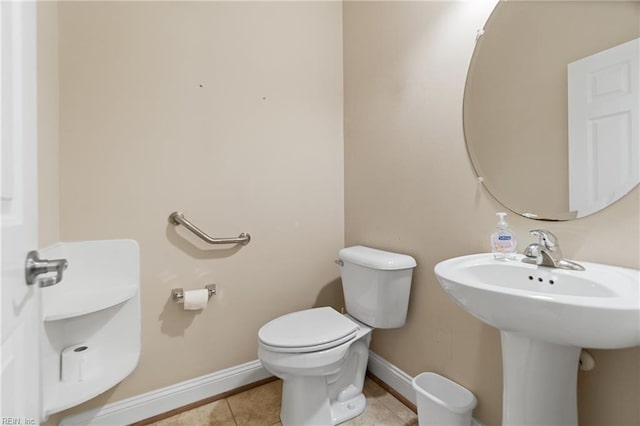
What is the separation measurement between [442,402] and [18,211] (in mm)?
1389

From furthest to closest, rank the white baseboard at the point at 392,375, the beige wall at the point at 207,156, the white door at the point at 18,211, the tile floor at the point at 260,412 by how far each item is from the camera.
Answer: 1. the white baseboard at the point at 392,375
2. the tile floor at the point at 260,412
3. the beige wall at the point at 207,156
4. the white door at the point at 18,211

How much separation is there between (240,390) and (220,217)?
3.11 feet

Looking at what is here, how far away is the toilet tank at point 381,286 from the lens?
4.41 ft

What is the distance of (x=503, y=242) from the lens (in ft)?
3.23

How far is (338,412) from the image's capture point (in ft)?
4.35

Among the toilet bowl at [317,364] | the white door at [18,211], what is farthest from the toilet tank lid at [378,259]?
the white door at [18,211]

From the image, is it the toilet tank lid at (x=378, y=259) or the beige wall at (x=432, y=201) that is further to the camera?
the toilet tank lid at (x=378, y=259)

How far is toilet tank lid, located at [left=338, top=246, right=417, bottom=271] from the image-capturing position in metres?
1.32

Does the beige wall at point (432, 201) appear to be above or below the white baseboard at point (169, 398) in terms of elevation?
above

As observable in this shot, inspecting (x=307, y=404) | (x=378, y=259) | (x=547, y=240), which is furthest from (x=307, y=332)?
(x=547, y=240)

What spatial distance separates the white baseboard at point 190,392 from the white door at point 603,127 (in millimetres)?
992

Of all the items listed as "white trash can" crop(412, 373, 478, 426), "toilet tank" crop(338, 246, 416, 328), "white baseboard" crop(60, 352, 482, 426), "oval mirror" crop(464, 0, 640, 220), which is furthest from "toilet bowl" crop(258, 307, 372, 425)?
"oval mirror" crop(464, 0, 640, 220)

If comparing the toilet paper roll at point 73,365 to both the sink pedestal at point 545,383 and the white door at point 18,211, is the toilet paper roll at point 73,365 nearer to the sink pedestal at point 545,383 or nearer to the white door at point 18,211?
the white door at point 18,211

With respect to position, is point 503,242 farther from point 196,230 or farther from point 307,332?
point 196,230
